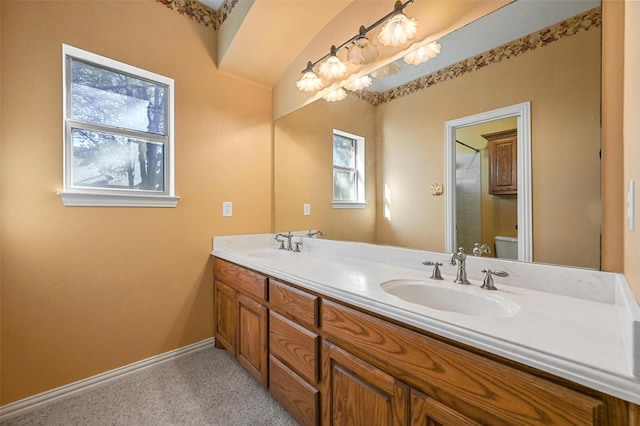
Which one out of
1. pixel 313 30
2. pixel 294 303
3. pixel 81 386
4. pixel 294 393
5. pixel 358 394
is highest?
pixel 313 30

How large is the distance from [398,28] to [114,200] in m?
2.00

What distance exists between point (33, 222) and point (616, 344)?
246 cm

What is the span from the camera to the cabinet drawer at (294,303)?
47.5 inches

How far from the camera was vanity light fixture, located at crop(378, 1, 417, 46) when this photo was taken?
1.43m

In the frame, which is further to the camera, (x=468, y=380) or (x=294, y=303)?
(x=294, y=303)

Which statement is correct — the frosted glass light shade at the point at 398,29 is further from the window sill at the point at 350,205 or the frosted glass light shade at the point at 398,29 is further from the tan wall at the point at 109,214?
the tan wall at the point at 109,214

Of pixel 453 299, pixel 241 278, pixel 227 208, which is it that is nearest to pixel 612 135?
pixel 453 299

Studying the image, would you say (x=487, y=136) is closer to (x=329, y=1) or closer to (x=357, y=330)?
(x=357, y=330)

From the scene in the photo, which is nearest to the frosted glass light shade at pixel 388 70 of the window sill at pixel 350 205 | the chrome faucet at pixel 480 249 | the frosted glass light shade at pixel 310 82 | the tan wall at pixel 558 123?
the tan wall at pixel 558 123

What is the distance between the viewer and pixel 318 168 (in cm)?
220

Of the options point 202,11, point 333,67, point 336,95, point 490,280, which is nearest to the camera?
point 490,280

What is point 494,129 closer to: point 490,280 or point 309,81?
point 490,280

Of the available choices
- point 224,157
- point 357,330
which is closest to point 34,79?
point 224,157

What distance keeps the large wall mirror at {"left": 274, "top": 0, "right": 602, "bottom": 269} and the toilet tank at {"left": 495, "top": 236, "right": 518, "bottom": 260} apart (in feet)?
0.07
